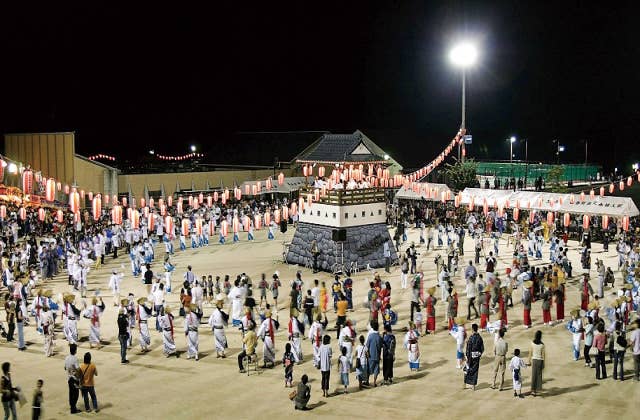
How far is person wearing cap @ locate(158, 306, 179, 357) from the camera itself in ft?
43.0

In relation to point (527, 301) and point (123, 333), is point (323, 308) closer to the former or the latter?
point (527, 301)

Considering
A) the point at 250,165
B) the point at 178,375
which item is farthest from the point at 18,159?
the point at 178,375

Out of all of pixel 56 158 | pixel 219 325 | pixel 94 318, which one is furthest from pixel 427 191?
pixel 94 318

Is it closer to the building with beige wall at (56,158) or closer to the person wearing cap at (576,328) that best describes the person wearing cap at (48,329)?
the person wearing cap at (576,328)

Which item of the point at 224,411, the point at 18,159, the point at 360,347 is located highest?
the point at 18,159

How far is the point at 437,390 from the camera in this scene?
11.4 metres

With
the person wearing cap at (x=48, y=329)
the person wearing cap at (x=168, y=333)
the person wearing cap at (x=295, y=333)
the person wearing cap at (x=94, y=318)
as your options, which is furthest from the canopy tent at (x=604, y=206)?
the person wearing cap at (x=48, y=329)

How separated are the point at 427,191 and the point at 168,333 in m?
23.4

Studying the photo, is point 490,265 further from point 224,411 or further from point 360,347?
point 224,411

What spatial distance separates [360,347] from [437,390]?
1.62 m

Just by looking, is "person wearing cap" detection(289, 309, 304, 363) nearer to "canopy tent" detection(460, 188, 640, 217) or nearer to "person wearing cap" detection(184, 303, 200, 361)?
"person wearing cap" detection(184, 303, 200, 361)

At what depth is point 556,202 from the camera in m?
28.8

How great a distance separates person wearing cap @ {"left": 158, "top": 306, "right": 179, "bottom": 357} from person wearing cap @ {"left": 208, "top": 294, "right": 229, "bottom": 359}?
0.86 m

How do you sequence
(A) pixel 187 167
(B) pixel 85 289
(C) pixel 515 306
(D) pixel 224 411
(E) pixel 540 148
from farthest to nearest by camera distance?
(E) pixel 540 148
(A) pixel 187 167
(B) pixel 85 289
(C) pixel 515 306
(D) pixel 224 411
